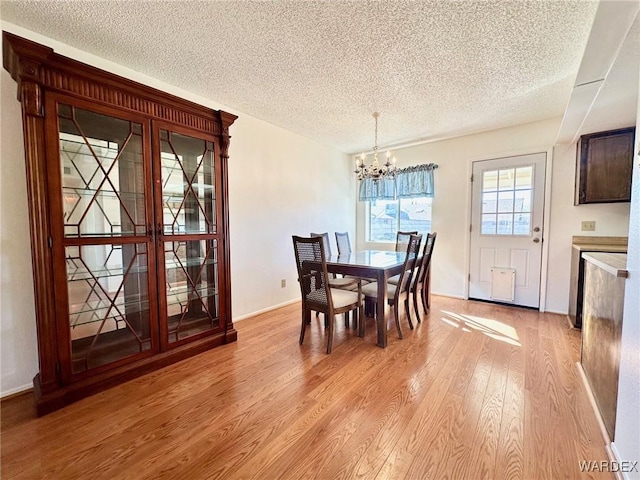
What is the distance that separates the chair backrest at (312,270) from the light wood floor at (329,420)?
47cm

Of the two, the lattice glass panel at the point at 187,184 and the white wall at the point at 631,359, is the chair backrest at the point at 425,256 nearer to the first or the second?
the white wall at the point at 631,359

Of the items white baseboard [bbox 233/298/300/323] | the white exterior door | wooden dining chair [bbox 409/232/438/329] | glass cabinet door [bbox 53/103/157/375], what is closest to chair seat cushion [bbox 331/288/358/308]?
wooden dining chair [bbox 409/232/438/329]

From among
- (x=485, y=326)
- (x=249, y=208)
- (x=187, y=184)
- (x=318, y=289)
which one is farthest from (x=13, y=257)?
(x=485, y=326)

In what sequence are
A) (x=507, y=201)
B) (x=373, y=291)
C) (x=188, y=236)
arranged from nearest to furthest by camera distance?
(x=188, y=236) < (x=373, y=291) < (x=507, y=201)

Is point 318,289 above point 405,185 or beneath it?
beneath

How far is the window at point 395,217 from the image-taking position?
4441mm

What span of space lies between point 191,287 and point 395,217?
348cm

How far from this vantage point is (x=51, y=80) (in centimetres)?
167

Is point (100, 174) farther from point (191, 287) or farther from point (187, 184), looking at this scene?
point (191, 287)

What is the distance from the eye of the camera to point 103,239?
1907mm

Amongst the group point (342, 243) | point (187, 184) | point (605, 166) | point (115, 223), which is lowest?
point (342, 243)

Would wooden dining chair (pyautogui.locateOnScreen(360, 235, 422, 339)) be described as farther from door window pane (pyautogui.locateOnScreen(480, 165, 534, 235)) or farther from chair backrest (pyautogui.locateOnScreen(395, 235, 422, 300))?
door window pane (pyautogui.locateOnScreen(480, 165, 534, 235))

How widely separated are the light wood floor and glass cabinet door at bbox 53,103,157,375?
14.0 inches

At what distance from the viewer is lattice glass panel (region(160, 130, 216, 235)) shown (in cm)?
225
